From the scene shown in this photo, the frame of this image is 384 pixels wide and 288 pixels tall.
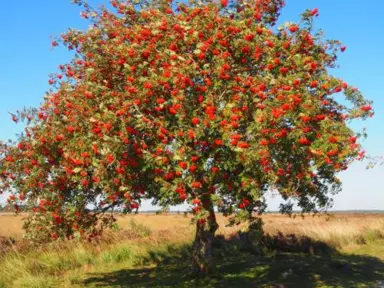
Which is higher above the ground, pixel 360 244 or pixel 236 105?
pixel 236 105

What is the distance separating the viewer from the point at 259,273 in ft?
57.2

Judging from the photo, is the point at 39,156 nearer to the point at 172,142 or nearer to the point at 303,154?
the point at 172,142

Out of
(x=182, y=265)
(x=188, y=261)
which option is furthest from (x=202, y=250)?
(x=188, y=261)

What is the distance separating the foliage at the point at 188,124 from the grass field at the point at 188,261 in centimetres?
287

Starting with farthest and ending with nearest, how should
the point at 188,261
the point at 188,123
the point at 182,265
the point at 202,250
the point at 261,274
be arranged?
the point at 188,261 → the point at 182,265 → the point at 261,274 → the point at 202,250 → the point at 188,123

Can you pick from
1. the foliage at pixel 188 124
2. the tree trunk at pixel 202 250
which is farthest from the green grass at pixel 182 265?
the foliage at pixel 188 124

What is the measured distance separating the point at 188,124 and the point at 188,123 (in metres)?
0.03

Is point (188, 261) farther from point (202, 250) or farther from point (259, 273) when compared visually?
point (202, 250)

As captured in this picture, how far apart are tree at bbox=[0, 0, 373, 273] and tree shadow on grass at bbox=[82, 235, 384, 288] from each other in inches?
150

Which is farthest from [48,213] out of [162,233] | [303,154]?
[162,233]

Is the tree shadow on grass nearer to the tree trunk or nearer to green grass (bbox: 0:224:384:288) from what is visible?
green grass (bbox: 0:224:384:288)

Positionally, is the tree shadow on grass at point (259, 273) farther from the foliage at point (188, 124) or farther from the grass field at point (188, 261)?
the foliage at point (188, 124)

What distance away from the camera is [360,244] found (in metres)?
27.3

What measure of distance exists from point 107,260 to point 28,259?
376 cm
